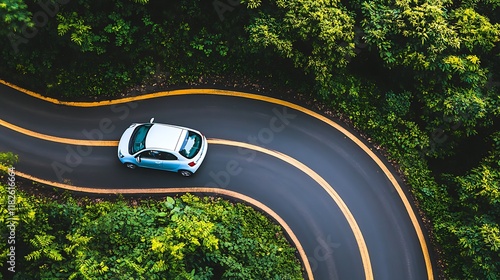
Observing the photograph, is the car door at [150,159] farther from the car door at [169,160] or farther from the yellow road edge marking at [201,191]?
the yellow road edge marking at [201,191]

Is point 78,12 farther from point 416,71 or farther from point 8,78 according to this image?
point 416,71

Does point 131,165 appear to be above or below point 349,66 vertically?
below

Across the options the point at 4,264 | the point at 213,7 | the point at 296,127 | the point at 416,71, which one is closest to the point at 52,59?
the point at 213,7

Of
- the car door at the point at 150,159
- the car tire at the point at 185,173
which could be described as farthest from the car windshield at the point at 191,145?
the car door at the point at 150,159

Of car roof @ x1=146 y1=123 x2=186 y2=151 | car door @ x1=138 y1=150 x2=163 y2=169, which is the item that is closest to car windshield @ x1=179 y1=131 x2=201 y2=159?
car roof @ x1=146 y1=123 x2=186 y2=151

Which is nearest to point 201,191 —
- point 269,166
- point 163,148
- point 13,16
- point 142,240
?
point 163,148

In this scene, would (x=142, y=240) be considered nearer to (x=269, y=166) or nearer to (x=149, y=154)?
(x=149, y=154)
